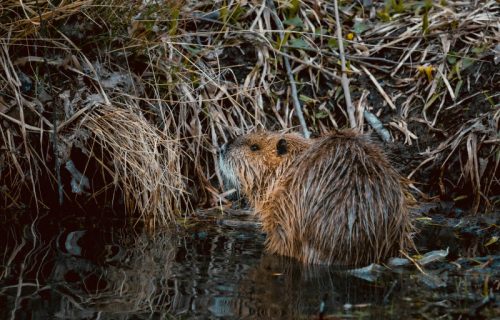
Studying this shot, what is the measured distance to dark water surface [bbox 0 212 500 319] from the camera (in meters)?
2.79

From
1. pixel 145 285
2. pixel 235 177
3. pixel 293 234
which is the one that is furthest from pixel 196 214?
pixel 145 285

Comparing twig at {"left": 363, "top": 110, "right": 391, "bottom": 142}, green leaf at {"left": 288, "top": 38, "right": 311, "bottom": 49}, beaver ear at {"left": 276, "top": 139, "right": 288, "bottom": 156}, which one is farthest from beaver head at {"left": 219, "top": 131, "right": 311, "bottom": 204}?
green leaf at {"left": 288, "top": 38, "right": 311, "bottom": 49}

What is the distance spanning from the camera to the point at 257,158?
4.32 m

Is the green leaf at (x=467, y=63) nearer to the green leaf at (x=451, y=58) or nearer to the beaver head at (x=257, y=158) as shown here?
the green leaf at (x=451, y=58)

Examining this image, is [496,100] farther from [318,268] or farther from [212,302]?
[212,302]

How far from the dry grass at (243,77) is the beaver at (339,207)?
0.83 m

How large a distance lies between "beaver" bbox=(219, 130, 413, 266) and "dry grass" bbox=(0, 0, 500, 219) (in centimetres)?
83

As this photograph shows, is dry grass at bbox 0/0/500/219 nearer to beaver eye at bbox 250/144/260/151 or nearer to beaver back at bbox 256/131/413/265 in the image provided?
beaver eye at bbox 250/144/260/151

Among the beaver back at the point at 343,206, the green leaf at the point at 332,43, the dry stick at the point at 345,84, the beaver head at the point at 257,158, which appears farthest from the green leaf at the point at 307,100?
the beaver back at the point at 343,206

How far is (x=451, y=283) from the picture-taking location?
10.6 ft

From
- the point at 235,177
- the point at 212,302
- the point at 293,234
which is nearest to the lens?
the point at 212,302

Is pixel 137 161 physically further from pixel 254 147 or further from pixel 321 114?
pixel 321 114

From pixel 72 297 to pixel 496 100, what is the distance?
9.92 feet

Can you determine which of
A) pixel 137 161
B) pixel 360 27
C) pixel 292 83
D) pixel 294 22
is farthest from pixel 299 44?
pixel 137 161
